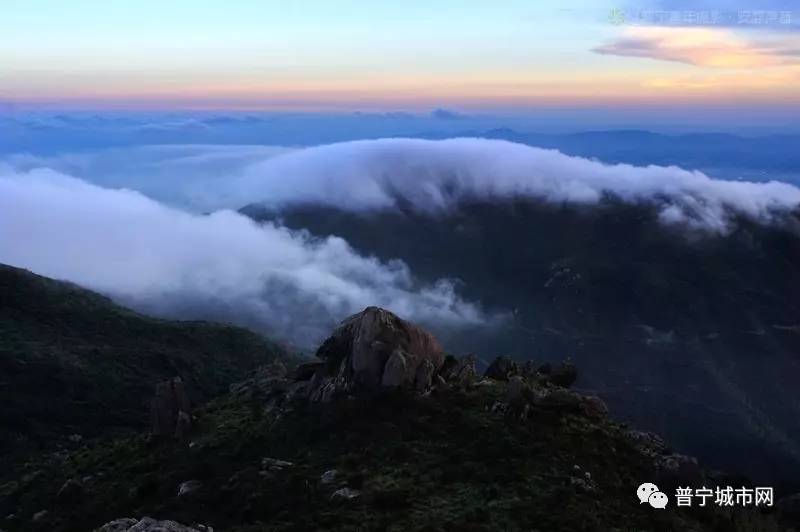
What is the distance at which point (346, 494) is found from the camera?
1699 inches

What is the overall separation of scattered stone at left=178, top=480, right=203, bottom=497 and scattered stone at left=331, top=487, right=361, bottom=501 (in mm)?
12588

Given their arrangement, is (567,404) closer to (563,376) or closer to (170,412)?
(563,376)

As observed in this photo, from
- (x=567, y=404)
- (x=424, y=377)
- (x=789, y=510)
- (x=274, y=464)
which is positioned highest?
(x=424, y=377)

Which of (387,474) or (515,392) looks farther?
(515,392)

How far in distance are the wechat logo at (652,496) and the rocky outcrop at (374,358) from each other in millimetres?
24339

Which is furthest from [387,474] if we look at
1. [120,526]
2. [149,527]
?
[120,526]

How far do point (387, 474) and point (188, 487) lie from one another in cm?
1573

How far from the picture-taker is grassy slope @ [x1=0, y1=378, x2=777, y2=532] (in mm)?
39594

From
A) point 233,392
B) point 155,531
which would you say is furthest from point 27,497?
point 155,531

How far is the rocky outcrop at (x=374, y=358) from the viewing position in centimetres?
6312

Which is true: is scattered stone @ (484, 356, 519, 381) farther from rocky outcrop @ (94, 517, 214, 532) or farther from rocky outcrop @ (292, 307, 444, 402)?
rocky outcrop @ (94, 517, 214, 532)

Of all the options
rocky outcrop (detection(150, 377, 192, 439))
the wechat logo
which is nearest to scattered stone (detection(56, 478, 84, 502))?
rocky outcrop (detection(150, 377, 192, 439))

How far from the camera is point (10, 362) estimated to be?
169m

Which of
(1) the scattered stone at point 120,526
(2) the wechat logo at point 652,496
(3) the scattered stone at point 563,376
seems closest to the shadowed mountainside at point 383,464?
(1) the scattered stone at point 120,526
